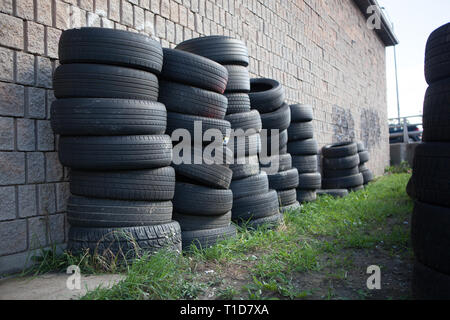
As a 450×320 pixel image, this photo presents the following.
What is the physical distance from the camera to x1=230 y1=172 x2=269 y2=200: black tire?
13.8 ft

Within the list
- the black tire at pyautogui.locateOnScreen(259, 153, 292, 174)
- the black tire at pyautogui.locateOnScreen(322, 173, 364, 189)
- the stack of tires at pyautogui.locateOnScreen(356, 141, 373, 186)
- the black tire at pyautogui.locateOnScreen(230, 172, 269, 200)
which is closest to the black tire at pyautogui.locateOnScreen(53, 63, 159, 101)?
the black tire at pyautogui.locateOnScreen(230, 172, 269, 200)

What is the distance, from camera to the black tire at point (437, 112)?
2.07 meters

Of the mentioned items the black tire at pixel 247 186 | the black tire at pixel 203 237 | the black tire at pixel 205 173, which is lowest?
the black tire at pixel 203 237

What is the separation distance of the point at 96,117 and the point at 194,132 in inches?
36.7

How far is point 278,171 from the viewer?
5.18m

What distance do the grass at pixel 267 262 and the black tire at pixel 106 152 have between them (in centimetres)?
71

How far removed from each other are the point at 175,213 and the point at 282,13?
516cm

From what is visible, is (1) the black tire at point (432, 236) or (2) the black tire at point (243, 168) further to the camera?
(2) the black tire at point (243, 168)

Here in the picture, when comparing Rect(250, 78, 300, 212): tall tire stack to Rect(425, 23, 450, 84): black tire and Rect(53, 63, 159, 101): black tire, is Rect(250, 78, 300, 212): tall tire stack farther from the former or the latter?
Rect(425, 23, 450, 84): black tire

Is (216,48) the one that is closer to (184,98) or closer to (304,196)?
(184,98)

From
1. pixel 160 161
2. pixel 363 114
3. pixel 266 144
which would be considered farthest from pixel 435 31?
pixel 363 114

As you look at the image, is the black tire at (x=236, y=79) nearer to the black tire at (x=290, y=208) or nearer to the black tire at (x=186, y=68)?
the black tire at (x=186, y=68)

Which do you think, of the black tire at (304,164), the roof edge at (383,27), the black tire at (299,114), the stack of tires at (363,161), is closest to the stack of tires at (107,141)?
the black tire at (304,164)

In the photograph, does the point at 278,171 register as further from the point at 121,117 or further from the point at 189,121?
the point at 121,117
